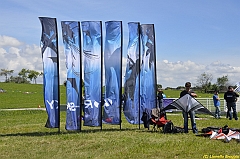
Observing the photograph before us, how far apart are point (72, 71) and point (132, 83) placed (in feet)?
7.73

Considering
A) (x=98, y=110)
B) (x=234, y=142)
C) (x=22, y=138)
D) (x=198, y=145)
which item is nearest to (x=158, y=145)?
(x=198, y=145)

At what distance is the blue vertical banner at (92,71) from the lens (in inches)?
506

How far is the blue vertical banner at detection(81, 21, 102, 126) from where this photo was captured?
12.9m

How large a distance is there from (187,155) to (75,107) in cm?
525

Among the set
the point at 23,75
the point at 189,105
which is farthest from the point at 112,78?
the point at 23,75

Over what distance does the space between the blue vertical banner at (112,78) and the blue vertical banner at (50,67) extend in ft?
5.87

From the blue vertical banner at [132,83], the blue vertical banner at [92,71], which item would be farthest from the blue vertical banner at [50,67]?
the blue vertical banner at [132,83]

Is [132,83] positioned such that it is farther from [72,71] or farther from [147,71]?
[72,71]

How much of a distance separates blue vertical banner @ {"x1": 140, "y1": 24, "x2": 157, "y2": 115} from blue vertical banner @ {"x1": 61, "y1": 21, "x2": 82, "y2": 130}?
254 cm

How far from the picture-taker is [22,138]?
11.9 m

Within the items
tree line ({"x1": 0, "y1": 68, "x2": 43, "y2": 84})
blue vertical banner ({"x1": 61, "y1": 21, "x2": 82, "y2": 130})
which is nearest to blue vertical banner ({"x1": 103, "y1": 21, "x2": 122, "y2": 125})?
blue vertical banner ({"x1": 61, "y1": 21, "x2": 82, "y2": 130})

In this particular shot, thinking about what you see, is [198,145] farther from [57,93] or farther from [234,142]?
[57,93]

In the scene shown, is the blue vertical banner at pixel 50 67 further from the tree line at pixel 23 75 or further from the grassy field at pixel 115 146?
the tree line at pixel 23 75

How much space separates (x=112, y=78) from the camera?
42.9 feet
